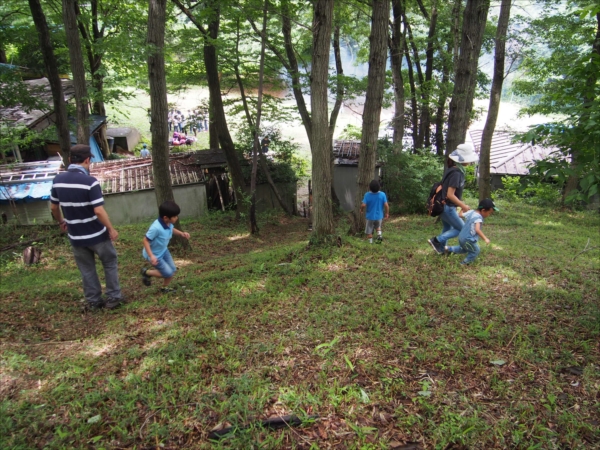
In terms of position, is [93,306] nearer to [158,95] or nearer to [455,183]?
[158,95]

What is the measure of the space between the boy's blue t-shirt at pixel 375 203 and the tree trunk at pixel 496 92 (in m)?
6.17

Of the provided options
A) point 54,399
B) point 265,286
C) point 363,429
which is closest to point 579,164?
point 363,429

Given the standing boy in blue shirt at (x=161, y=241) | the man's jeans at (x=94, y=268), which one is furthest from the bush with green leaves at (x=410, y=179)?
the man's jeans at (x=94, y=268)

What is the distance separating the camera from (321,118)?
21.6 feet

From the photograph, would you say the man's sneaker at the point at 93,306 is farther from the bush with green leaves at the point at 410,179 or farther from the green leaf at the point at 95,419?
the bush with green leaves at the point at 410,179

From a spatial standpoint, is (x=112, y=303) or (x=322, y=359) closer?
(x=322, y=359)

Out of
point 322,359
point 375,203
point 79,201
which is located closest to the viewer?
point 322,359

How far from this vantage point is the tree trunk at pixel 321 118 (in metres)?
6.36

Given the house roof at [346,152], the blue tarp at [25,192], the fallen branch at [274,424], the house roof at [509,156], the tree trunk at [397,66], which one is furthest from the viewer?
the house roof at [509,156]

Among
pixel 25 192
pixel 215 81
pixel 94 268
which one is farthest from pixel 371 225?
pixel 25 192

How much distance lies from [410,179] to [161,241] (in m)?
10.6

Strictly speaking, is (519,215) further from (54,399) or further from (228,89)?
(54,399)

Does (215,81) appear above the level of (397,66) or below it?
below

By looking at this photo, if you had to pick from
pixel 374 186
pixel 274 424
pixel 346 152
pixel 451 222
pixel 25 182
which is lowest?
pixel 274 424
